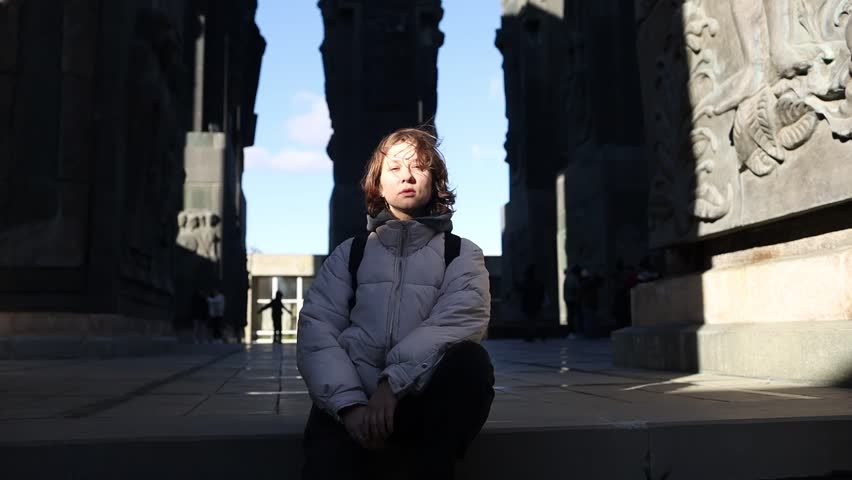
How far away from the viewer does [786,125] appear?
4.56 m

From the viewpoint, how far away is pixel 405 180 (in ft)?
7.90

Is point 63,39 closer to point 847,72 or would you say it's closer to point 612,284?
point 847,72

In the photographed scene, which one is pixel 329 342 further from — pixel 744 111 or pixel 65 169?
pixel 65 169

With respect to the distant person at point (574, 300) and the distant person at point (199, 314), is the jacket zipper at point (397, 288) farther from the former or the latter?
the distant person at point (199, 314)

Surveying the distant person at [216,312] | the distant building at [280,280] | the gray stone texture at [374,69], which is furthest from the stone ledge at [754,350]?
the distant building at [280,280]

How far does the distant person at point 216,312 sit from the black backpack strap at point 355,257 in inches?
641

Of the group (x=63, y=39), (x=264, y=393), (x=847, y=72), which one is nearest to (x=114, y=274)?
(x=63, y=39)

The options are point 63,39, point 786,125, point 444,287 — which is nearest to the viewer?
point 444,287

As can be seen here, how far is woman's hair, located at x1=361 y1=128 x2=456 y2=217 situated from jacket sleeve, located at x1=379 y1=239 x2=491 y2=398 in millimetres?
149

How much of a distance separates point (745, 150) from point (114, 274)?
6915mm

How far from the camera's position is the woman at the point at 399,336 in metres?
2.04

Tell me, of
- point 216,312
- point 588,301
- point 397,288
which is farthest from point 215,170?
point 397,288

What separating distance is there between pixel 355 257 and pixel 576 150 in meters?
18.1

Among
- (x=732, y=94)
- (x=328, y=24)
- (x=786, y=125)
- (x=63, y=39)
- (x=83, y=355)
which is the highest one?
(x=328, y=24)
